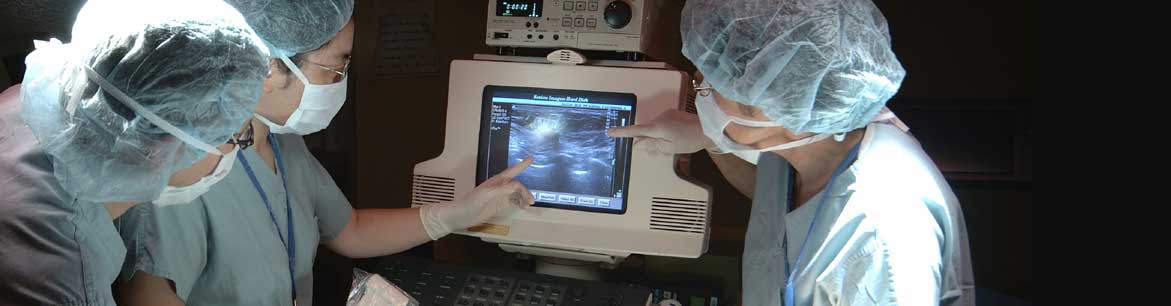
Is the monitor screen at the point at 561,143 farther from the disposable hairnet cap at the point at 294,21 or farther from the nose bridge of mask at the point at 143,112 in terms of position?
the nose bridge of mask at the point at 143,112

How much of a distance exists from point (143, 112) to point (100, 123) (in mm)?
48

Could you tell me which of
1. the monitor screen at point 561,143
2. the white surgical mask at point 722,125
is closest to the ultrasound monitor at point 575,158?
the monitor screen at point 561,143

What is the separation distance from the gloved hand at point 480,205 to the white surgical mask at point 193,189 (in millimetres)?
614

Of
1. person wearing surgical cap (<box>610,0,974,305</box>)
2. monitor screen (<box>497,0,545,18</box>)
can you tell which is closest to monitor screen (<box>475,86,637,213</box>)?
monitor screen (<box>497,0,545,18</box>)

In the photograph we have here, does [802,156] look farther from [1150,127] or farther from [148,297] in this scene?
[148,297]

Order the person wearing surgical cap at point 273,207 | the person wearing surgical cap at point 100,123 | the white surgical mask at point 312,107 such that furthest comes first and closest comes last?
the white surgical mask at point 312,107, the person wearing surgical cap at point 273,207, the person wearing surgical cap at point 100,123

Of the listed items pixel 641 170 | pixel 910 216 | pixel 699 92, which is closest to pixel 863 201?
pixel 910 216

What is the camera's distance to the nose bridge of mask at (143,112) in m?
0.98

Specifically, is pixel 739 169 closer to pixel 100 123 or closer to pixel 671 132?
pixel 671 132

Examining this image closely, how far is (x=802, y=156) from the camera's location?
152cm

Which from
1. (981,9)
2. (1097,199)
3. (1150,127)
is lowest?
(1097,199)

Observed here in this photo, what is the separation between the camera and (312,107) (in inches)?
58.7

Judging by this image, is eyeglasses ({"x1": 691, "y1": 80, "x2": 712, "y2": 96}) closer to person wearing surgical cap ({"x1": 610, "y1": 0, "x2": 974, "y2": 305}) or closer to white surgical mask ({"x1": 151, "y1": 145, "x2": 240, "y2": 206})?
person wearing surgical cap ({"x1": 610, "y1": 0, "x2": 974, "y2": 305})

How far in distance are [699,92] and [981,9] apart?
104cm
